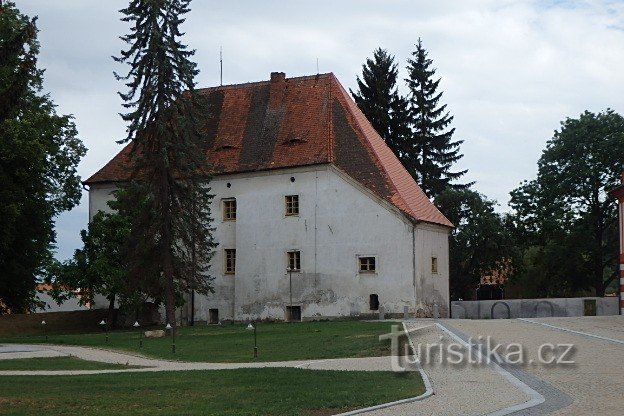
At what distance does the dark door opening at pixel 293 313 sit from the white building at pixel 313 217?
0.08 metres

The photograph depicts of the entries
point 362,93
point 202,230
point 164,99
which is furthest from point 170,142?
point 362,93

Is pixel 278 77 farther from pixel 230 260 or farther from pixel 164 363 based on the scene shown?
pixel 164 363

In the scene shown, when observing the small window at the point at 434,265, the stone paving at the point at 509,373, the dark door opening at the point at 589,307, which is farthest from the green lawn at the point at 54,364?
the dark door opening at the point at 589,307

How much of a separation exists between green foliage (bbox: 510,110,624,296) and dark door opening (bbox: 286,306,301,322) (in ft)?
61.9

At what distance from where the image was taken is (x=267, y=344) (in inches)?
1177

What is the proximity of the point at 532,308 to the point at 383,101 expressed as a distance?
2481cm

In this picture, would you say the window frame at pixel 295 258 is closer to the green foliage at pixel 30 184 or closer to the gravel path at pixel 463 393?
the green foliage at pixel 30 184

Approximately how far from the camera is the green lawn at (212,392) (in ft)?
47.3

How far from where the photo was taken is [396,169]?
1987 inches

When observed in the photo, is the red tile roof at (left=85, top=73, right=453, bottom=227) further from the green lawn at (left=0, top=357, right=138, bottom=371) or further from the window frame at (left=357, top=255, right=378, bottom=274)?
the green lawn at (left=0, top=357, right=138, bottom=371)

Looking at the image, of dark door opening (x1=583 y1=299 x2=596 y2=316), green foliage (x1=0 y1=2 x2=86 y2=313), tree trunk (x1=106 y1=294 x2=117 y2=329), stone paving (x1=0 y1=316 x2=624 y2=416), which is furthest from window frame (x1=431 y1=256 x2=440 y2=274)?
green foliage (x1=0 y1=2 x2=86 y2=313)

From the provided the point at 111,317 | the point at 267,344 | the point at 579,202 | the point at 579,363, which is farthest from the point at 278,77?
the point at 579,363

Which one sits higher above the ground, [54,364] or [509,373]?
[509,373]

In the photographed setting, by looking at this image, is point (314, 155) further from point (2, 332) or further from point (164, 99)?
point (2, 332)
